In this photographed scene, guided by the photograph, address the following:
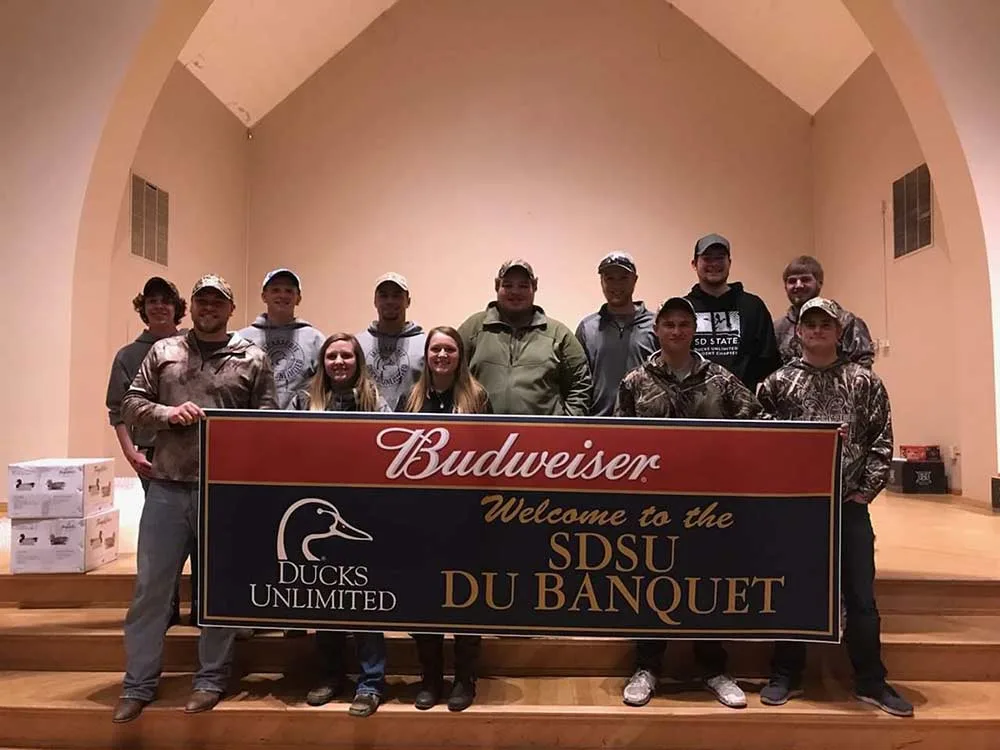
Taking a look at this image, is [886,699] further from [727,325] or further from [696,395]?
A: [727,325]

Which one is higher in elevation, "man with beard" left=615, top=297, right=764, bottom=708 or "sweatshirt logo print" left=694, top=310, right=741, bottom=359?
"sweatshirt logo print" left=694, top=310, right=741, bottom=359

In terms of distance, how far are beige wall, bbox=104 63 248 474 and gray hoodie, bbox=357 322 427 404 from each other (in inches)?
149

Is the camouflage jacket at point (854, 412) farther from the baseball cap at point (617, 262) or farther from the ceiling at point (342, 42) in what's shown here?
the ceiling at point (342, 42)

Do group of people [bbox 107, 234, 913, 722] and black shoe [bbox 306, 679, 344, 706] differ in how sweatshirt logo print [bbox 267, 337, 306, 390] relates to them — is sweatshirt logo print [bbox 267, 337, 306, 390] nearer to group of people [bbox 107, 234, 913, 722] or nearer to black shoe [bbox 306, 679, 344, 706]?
group of people [bbox 107, 234, 913, 722]

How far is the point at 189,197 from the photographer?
7496 mm

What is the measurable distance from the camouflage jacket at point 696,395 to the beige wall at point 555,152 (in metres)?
5.78

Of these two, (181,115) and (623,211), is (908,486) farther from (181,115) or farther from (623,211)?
(181,115)

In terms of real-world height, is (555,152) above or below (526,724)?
above

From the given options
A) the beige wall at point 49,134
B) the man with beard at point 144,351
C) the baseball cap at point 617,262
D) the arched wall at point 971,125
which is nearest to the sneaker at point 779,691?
the baseball cap at point 617,262

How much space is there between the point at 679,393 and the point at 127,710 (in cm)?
216

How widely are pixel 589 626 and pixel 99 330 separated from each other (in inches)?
178

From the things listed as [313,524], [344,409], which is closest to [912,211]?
[344,409]

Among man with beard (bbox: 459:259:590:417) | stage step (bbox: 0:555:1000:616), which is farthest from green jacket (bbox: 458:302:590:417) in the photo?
stage step (bbox: 0:555:1000:616)

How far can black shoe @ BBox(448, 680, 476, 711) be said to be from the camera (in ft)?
8.13
